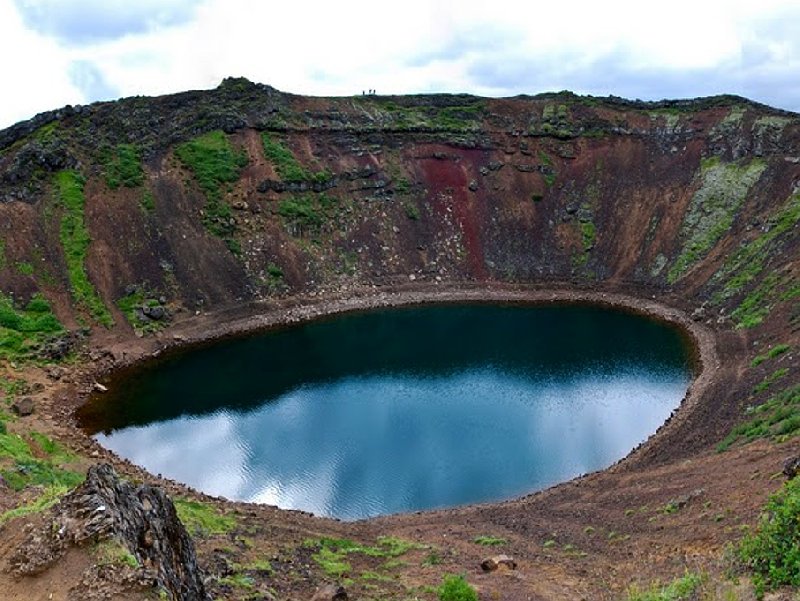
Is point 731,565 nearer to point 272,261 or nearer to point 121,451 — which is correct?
point 121,451

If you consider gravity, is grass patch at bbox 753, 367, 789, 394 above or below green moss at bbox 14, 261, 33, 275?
below

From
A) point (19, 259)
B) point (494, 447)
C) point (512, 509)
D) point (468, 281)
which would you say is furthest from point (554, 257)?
point (19, 259)

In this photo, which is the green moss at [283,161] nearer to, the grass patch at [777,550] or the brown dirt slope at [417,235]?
the brown dirt slope at [417,235]

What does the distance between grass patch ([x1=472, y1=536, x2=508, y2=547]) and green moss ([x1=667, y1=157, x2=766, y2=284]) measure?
44206mm

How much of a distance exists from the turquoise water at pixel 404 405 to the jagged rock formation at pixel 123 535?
57.2ft

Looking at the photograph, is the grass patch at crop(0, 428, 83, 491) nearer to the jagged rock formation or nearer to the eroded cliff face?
the jagged rock formation

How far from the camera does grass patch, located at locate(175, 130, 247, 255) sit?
213 feet

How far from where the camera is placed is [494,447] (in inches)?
1464

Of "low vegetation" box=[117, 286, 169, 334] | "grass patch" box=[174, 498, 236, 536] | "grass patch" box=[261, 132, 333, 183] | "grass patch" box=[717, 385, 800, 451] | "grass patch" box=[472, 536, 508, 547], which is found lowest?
"grass patch" box=[472, 536, 508, 547]

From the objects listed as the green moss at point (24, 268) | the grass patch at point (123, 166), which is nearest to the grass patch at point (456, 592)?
the green moss at point (24, 268)

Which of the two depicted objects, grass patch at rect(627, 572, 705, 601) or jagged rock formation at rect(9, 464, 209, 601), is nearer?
jagged rock formation at rect(9, 464, 209, 601)

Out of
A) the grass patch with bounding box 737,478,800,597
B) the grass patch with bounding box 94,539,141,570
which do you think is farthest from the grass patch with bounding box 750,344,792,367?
the grass patch with bounding box 94,539,141,570

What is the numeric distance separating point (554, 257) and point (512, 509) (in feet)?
144

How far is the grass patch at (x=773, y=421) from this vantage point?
2728 cm
